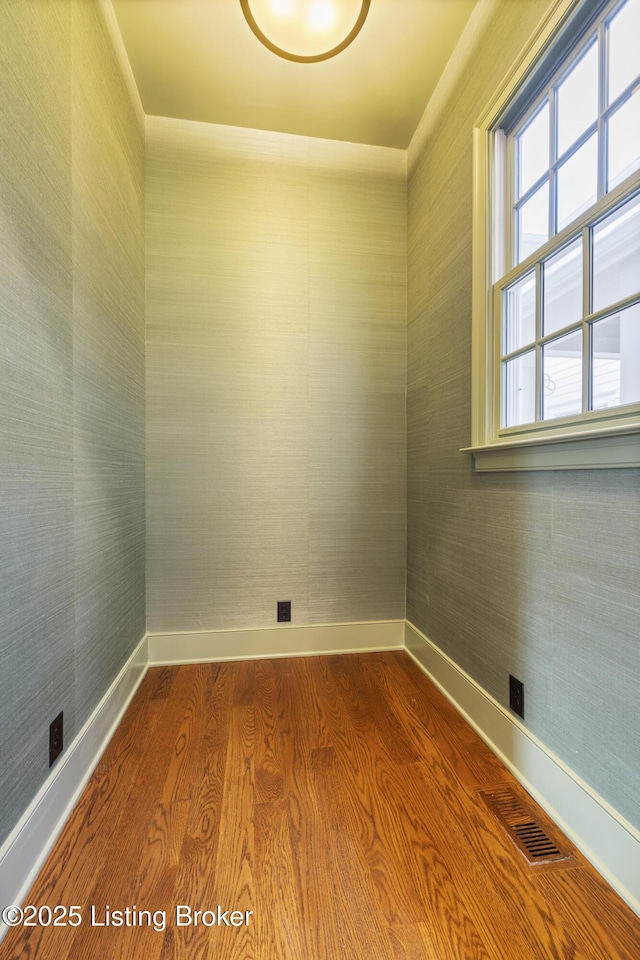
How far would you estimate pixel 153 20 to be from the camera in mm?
1576

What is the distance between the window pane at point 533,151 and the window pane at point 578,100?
6 cm

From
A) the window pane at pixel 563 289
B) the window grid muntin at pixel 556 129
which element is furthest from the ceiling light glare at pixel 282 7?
the window pane at pixel 563 289

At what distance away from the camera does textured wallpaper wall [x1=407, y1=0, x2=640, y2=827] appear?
0.97m

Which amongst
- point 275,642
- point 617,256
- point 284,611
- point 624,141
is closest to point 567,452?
point 617,256

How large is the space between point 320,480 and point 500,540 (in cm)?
102

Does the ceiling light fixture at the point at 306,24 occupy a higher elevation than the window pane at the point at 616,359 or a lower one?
higher

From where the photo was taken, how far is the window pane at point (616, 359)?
97 cm

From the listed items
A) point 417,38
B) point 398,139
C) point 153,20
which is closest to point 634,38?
point 417,38

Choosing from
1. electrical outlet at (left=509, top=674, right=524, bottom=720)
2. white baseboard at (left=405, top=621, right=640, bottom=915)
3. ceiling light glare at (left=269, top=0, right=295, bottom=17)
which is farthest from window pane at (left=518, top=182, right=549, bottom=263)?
white baseboard at (left=405, top=621, right=640, bottom=915)

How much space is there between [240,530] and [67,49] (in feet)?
6.08

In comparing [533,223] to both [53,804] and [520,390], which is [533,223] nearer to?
[520,390]

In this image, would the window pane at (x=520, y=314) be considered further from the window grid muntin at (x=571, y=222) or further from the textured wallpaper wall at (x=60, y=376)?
the textured wallpaper wall at (x=60, y=376)

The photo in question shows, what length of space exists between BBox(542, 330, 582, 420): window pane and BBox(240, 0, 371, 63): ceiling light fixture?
1.39 metres

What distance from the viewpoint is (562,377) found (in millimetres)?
1217
